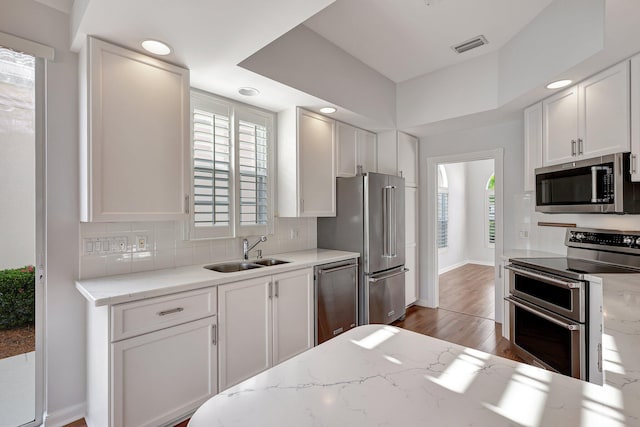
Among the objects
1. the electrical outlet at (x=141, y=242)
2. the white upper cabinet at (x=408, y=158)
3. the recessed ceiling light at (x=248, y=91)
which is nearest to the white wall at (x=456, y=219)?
the white upper cabinet at (x=408, y=158)

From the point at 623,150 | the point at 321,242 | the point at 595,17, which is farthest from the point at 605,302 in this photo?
the point at 321,242

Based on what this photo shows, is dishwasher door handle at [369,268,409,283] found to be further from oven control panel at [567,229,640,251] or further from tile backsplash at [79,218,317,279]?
oven control panel at [567,229,640,251]

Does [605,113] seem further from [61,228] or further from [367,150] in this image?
[61,228]

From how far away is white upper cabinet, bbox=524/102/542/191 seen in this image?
2.97 meters

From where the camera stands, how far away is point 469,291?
17.1ft

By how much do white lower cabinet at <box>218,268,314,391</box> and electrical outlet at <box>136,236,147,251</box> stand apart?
0.73m

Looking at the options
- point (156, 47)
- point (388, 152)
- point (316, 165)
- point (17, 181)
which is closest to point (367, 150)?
point (388, 152)

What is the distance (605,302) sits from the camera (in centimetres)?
127

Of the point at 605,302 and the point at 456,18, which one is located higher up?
the point at 456,18

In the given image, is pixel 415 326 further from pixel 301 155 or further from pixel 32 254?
pixel 32 254

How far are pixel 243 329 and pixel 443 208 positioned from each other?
5.78m

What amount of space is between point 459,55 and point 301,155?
76.5 inches

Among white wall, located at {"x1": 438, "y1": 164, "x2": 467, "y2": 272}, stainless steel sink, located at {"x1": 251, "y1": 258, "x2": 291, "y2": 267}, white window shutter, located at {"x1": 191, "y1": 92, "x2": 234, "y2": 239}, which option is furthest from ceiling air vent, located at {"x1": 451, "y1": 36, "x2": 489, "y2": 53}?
white wall, located at {"x1": 438, "y1": 164, "x2": 467, "y2": 272}

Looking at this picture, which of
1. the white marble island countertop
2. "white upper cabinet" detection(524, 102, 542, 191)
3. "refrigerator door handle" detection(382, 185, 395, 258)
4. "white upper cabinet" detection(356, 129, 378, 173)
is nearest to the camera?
the white marble island countertop
